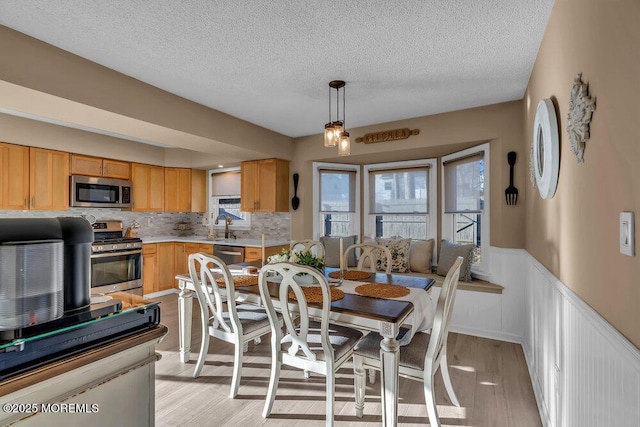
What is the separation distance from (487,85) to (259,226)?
388 cm

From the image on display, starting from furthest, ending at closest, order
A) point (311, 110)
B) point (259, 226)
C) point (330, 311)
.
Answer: point (259, 226) < point (311, 110) < point (330, 311)

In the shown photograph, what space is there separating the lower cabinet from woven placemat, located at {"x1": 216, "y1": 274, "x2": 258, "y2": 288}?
247 cm

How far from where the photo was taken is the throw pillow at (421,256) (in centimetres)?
410

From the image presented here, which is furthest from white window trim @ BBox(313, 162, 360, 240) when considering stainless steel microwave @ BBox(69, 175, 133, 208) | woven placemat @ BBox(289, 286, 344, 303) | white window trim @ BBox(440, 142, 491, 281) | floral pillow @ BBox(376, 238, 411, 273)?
stainless steel microwave @ BBox(69, 175, 133, 208)

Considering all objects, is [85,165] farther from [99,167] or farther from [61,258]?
[61,258]

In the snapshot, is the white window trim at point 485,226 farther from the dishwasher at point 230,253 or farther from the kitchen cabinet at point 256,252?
the dishwasher at point 230,253

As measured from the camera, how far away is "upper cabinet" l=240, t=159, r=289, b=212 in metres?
4.69

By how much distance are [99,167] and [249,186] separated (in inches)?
84.2

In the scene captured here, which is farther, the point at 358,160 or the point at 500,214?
the point at 358,160

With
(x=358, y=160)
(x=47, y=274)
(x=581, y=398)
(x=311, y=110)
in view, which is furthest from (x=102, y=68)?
(x=581, y=398)

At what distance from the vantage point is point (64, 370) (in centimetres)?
82

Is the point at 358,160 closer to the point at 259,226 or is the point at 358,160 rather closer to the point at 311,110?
the point at 311,110

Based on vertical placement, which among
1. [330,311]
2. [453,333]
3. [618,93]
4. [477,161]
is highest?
[477,161]

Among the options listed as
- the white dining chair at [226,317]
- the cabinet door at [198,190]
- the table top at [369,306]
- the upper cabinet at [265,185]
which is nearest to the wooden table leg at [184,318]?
the white dining chair at [226,317]
